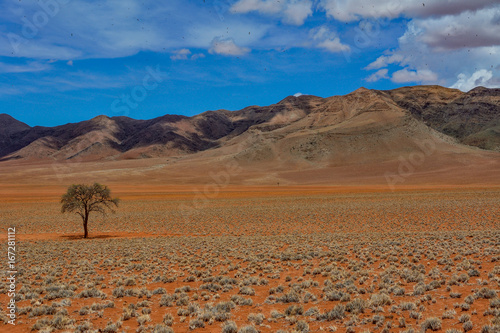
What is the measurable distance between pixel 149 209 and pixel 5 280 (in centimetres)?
3581

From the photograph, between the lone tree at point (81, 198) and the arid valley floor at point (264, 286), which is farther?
the lone tree at point (81, 198)

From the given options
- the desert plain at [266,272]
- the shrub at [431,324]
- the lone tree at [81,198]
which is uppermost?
the lone tree at [81,198]

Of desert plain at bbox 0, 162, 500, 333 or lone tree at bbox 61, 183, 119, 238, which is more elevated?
lone tree at bbox 61, 183, 119, 238

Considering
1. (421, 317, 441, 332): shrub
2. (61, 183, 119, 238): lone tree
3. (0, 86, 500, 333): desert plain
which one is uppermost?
(61, 183, 119, 238): lone tree

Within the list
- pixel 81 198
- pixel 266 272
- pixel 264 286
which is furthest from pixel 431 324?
pixel 81 198

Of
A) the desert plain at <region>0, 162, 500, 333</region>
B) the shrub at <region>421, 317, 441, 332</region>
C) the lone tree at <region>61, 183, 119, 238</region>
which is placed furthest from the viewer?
the lone tree at <region>61, 183, 119, 238</region>

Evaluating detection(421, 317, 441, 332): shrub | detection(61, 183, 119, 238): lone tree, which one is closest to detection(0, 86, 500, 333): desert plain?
detection(421, 317, 441, 332): shrub

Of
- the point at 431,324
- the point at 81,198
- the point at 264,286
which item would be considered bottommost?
the point at 264,286

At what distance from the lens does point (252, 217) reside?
1547 inches

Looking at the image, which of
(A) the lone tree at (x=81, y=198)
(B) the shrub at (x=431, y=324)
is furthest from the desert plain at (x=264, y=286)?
(A) the lone tree at (x=81, y=198)

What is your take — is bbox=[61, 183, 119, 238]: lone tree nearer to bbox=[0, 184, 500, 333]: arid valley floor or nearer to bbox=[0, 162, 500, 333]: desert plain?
bbox=[0, 184, 500, 333]: arid valley floor

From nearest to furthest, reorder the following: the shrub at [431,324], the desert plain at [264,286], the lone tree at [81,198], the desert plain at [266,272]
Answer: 1. the shrub at [431,324]
2. the desert plain at [264,286]
3. the desert plain at [266,272]
4. the lone tree at [81,198]

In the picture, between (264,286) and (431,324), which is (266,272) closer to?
(264,286)

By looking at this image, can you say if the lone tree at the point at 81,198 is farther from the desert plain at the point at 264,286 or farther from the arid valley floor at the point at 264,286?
the desert plain at the point at 264,286
